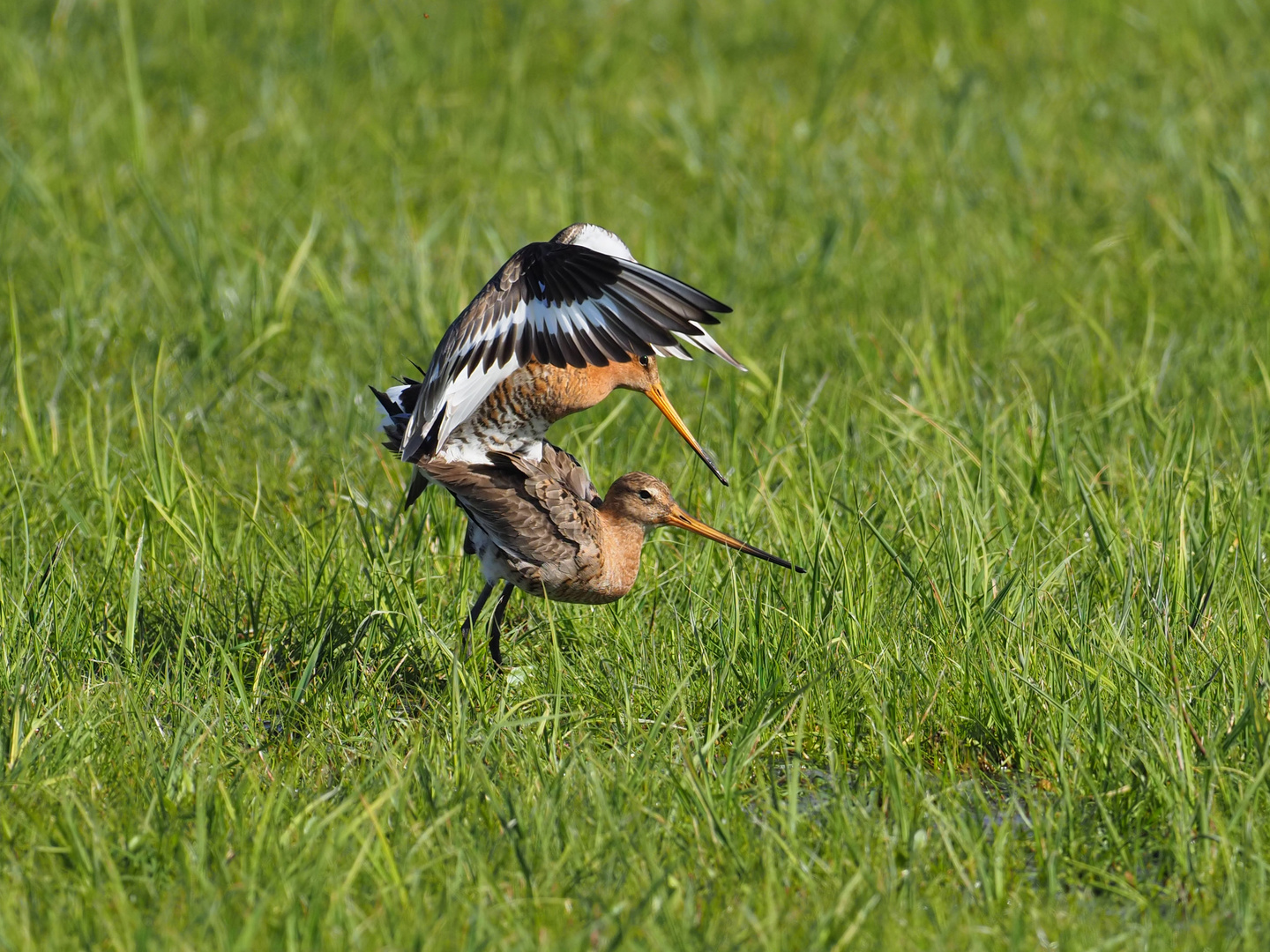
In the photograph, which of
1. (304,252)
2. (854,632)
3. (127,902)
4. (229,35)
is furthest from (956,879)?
(229,35)

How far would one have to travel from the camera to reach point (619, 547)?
12.5ft

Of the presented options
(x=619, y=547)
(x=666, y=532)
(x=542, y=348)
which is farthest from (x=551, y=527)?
(x=666, y=532)

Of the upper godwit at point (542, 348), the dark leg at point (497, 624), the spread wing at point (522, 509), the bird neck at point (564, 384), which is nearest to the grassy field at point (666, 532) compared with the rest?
the dark leg at point (497, 624)

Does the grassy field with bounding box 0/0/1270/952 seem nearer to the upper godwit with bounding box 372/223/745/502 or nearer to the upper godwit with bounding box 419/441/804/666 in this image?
the upper godwit with bounding box 419/441/804/666

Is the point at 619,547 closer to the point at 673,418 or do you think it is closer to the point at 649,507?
the point at 649,507

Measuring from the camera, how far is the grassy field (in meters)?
2.88

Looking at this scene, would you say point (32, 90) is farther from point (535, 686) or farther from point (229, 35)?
point (535, 686)

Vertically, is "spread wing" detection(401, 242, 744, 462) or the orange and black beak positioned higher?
"spread wing" detection(401, 242, 744, 462)

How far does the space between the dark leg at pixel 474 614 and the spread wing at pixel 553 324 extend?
447 mm

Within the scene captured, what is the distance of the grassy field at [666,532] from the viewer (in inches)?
113

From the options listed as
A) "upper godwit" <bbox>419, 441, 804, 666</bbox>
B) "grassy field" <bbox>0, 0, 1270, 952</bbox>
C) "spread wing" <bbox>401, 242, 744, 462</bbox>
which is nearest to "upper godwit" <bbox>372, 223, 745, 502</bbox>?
"spread wing" <bbox>401, 242, 744, 462</bbox>

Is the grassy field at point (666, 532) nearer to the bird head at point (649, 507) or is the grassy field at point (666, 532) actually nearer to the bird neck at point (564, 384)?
the bird head at point (649, 507)

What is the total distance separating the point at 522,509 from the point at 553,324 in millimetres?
514

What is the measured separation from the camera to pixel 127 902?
8.79 feet
